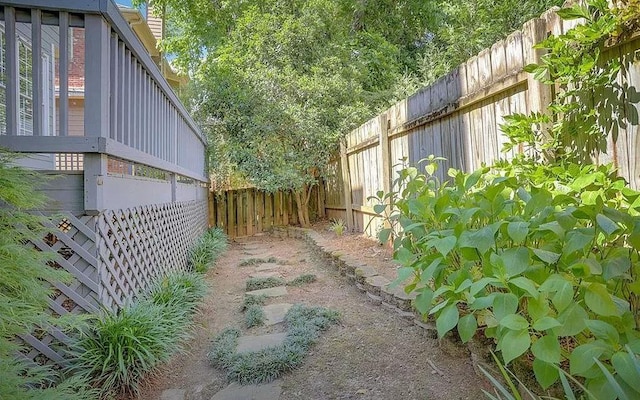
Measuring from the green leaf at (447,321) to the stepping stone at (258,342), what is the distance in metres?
1.50

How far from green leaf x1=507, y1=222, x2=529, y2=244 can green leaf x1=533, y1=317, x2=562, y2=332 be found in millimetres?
249

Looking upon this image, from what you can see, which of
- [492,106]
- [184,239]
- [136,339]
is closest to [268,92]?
[184,239]

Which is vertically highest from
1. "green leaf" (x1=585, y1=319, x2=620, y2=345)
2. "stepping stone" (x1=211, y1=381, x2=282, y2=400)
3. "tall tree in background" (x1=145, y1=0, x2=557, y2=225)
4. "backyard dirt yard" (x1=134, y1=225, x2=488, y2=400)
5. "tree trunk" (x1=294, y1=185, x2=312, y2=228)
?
"tall tree in background" (x1=145, y1=0, x2=557, y2=225)

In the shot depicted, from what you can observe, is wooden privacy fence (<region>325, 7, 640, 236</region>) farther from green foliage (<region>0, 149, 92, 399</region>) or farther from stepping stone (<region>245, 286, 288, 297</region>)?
green foliage (<region>0, 149, 92, 399</region>)

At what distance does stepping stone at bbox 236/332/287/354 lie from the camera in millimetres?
2544

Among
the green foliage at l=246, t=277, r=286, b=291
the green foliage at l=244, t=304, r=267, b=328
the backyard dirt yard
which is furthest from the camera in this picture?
the green foliage at l=246, t=277, r=286, b=291

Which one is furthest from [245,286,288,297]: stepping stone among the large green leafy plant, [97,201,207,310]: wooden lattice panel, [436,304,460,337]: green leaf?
[436,304,460,337]: green leaf

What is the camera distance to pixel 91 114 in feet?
7.19

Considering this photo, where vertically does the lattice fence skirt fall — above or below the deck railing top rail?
below

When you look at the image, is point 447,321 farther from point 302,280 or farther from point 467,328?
point 302,280

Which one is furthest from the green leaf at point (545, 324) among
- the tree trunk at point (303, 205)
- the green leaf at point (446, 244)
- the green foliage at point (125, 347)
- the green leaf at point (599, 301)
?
the tree trunk at point (303, 205)

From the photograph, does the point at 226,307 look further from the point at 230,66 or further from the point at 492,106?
the point at 230,66

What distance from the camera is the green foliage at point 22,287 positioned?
1.47m

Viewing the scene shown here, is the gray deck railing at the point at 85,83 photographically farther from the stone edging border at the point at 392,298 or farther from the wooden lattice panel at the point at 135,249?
the stone edging border at the point at 392,298
